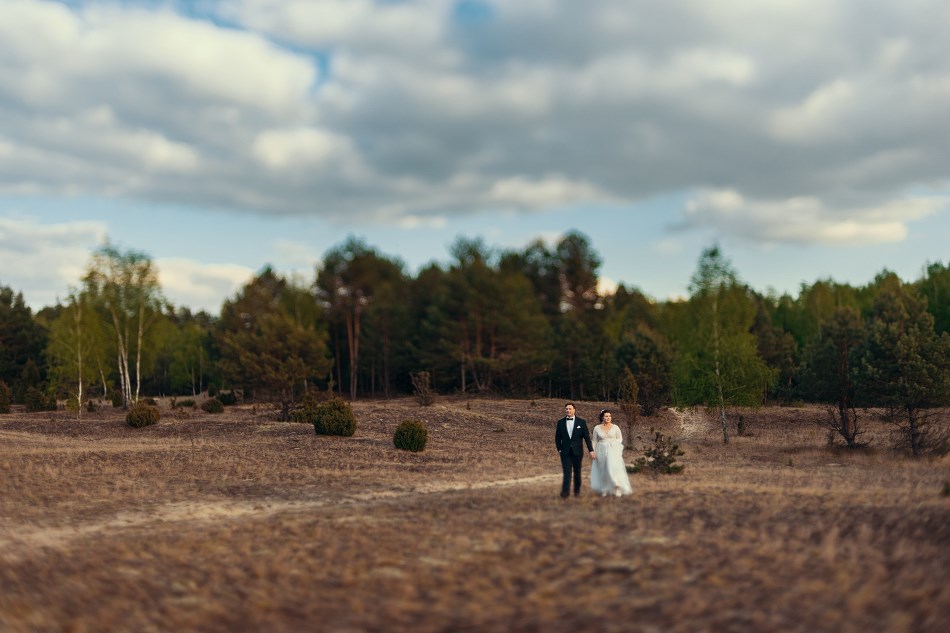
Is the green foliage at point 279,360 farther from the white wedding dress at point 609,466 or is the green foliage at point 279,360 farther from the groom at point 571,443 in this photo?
the white wedding dress at point 609,466

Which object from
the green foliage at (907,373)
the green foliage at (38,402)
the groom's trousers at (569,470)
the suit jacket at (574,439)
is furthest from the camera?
the green foliage at (38,402)

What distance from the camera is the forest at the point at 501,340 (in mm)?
29875

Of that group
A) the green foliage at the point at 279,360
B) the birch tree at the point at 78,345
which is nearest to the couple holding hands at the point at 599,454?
the green foliage at the point at 279,360

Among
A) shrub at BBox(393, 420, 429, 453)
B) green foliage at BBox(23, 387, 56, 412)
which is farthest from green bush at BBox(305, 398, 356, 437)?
green foliage at BBox(23, 387, 56, 412)

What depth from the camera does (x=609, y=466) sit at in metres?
14.0

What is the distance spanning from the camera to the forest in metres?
29.9

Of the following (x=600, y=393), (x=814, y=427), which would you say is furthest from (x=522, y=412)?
(x=600, y=393)

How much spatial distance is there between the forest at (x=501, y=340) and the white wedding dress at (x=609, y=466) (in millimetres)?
12517

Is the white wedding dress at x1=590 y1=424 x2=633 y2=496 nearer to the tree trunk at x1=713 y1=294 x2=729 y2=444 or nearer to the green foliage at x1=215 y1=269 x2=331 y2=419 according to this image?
the tree trunk at x1=713 y1=294 x2=729 y2=444

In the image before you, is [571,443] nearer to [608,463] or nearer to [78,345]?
[608,463]

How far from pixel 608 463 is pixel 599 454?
243mm

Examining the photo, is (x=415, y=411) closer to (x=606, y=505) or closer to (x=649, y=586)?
(x=606, y=505)

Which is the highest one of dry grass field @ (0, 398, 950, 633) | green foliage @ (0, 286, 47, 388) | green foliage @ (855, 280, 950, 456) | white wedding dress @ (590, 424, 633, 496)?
green foliage @ (0, 286, 47, 388)

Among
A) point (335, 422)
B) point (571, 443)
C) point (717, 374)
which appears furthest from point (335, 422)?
point (717, 374)
